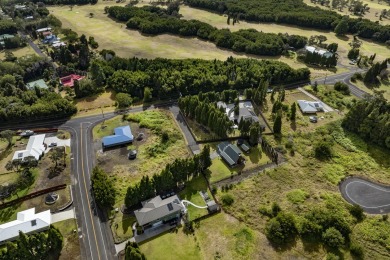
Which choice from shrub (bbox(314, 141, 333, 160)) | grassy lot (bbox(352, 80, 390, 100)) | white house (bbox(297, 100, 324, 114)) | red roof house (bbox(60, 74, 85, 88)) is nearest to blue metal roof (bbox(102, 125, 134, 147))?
red roof house (bbox(60, 74, 85, 88))

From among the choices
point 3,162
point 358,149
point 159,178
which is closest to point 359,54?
point 358,149

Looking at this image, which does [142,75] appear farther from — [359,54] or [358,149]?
[359,54]

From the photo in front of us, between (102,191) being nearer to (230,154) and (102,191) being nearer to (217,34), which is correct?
(230,154)

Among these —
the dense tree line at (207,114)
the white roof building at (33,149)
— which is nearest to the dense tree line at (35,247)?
the white roof building at (33,149)

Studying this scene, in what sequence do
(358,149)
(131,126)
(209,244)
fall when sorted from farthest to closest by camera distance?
(131,126), (358,149), (209,244)

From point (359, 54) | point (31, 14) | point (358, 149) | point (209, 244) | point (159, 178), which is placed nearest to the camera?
point (209, 244)

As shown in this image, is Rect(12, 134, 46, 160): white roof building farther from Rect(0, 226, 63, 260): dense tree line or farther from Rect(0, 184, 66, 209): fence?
Rect(0, 226, 63, 260): dense tree line
